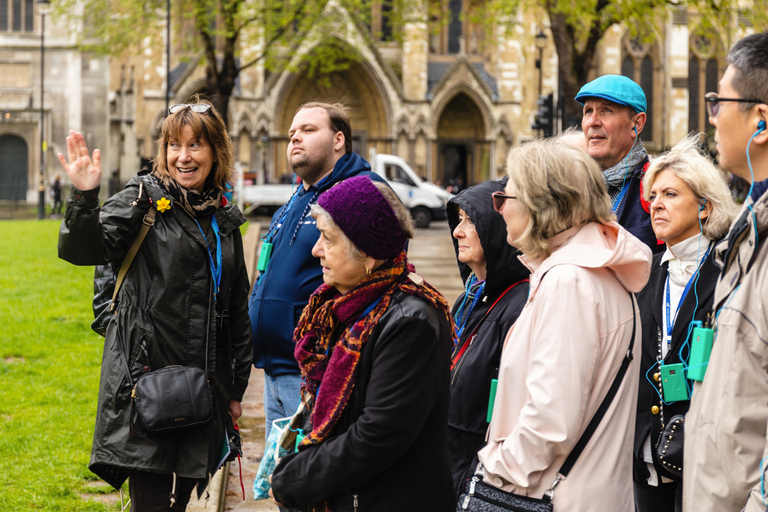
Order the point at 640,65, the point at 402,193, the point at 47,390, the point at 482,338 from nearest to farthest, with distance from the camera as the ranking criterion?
1. the point at 482,338
2. the point at 47,390
3. the point at 402,193
4. the point at 640,65

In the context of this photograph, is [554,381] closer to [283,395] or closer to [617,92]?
[283,395]

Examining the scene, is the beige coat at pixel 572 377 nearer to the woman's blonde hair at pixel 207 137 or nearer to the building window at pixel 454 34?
the woman's blonde hair at pixel 207 137

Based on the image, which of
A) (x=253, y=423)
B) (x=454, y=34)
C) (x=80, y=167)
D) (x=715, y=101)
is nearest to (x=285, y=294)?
(x=80, y=167)

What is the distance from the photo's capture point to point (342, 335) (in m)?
2.48

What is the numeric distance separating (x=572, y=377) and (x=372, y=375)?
55cm

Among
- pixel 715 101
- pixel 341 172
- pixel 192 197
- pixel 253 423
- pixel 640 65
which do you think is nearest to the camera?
pixel 715 101

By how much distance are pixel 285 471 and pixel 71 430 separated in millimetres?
4081

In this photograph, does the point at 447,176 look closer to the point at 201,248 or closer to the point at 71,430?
the point at 71,430

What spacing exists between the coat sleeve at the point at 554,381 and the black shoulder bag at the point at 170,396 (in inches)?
50.1

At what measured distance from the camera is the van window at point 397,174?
27344mm

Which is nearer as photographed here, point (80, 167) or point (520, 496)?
point (520, 496)

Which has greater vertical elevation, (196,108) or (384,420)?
(196,108)

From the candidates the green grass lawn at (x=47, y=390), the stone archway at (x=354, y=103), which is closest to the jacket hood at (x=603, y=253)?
the green grass lawn at (x=47, y=390)

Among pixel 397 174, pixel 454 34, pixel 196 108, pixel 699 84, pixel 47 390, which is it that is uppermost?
pixel 454 34
